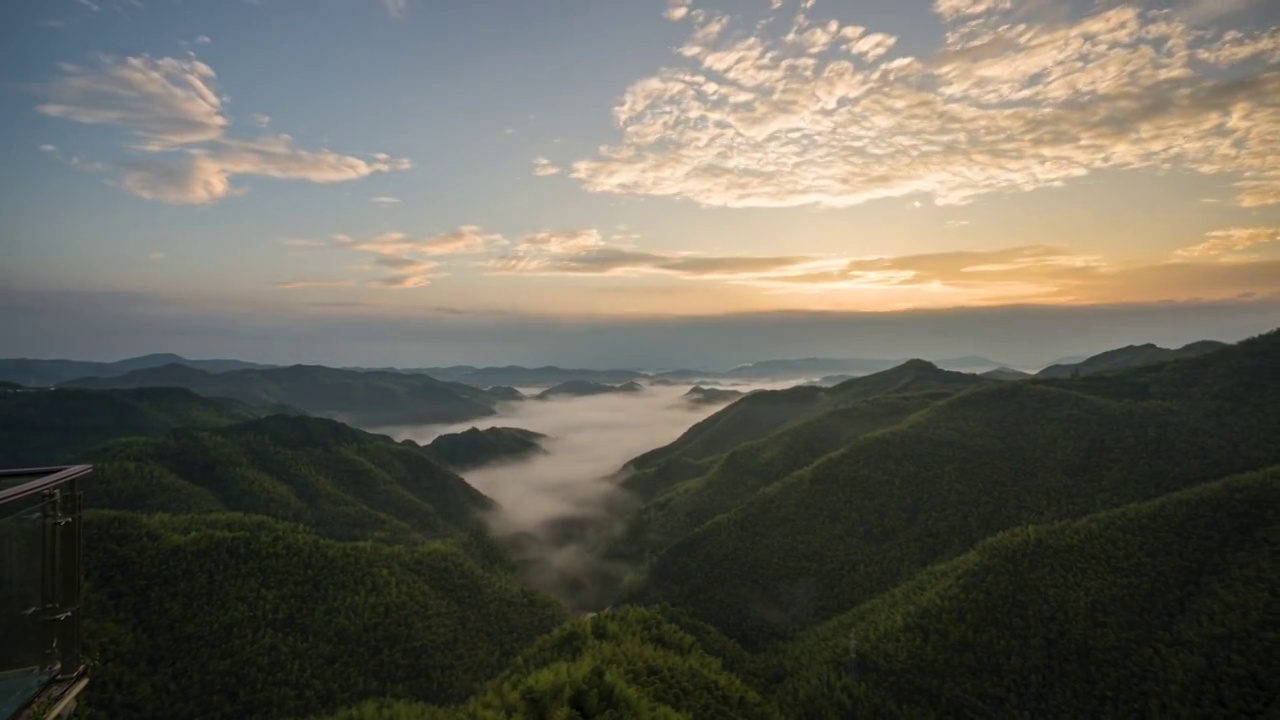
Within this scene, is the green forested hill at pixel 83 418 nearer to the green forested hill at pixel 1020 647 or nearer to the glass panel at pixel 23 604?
the green forested hill at pixel 1020 647

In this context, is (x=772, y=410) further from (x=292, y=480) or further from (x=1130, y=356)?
(x=292, y=480)

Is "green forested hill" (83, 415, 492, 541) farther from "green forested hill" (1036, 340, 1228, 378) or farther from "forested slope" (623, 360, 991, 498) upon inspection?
"green forested hill" (1036, 340, 1228, 378)

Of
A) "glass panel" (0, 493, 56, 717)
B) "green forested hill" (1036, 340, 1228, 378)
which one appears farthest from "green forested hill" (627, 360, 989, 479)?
"glass panel" (0, 493, 56, 717)

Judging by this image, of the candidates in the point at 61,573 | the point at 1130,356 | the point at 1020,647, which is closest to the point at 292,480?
the point at 1020,647

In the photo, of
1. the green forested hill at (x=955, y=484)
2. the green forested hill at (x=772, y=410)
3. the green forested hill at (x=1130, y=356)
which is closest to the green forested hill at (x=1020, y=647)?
the green forested hill at (x=955, y=484)

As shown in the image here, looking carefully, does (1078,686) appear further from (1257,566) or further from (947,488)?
(947,488)

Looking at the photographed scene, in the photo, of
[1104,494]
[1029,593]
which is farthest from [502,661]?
[1104,494]
